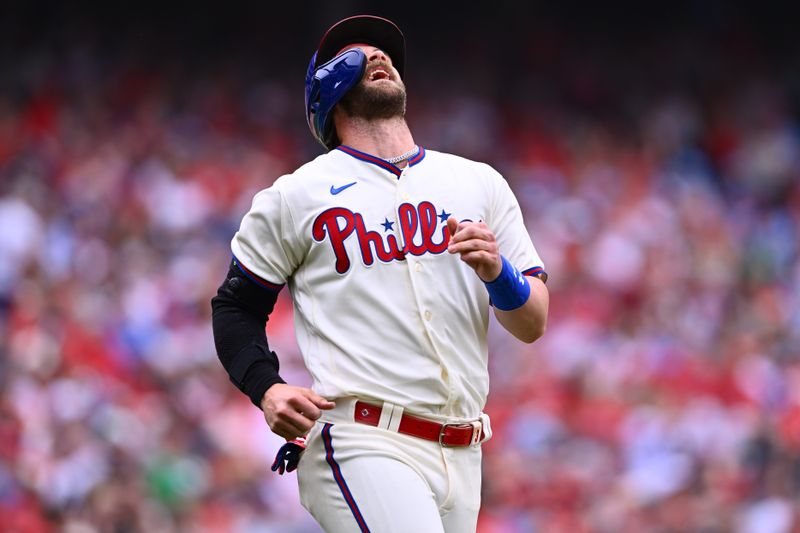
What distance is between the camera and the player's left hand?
306cm

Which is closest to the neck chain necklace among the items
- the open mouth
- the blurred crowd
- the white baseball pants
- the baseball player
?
the baseball player

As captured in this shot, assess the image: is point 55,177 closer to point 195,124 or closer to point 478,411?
point 195,124

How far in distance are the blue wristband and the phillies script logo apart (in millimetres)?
229

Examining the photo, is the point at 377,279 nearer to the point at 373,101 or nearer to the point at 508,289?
the point at 508,289

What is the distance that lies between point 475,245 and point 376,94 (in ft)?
2.41

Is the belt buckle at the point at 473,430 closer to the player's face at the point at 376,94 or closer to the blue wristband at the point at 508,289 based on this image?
the blue wristband at the point at 508,289

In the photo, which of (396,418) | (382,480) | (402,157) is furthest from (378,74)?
(382,480)

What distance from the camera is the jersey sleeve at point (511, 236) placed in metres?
3.54

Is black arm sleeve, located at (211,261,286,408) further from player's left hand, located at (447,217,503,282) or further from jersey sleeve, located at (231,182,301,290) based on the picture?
player's left hand, located at (447,217,503,282)

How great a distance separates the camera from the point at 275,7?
1415 centimetres

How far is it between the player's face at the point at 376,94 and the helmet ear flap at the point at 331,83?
0.03 metres

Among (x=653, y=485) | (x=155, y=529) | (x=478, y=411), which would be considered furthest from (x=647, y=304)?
(x=478, y=411)

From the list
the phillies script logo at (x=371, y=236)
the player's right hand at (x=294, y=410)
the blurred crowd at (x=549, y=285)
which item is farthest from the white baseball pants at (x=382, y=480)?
the blurred crowd at (x=549, y=285)

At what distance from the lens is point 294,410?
3.09m
